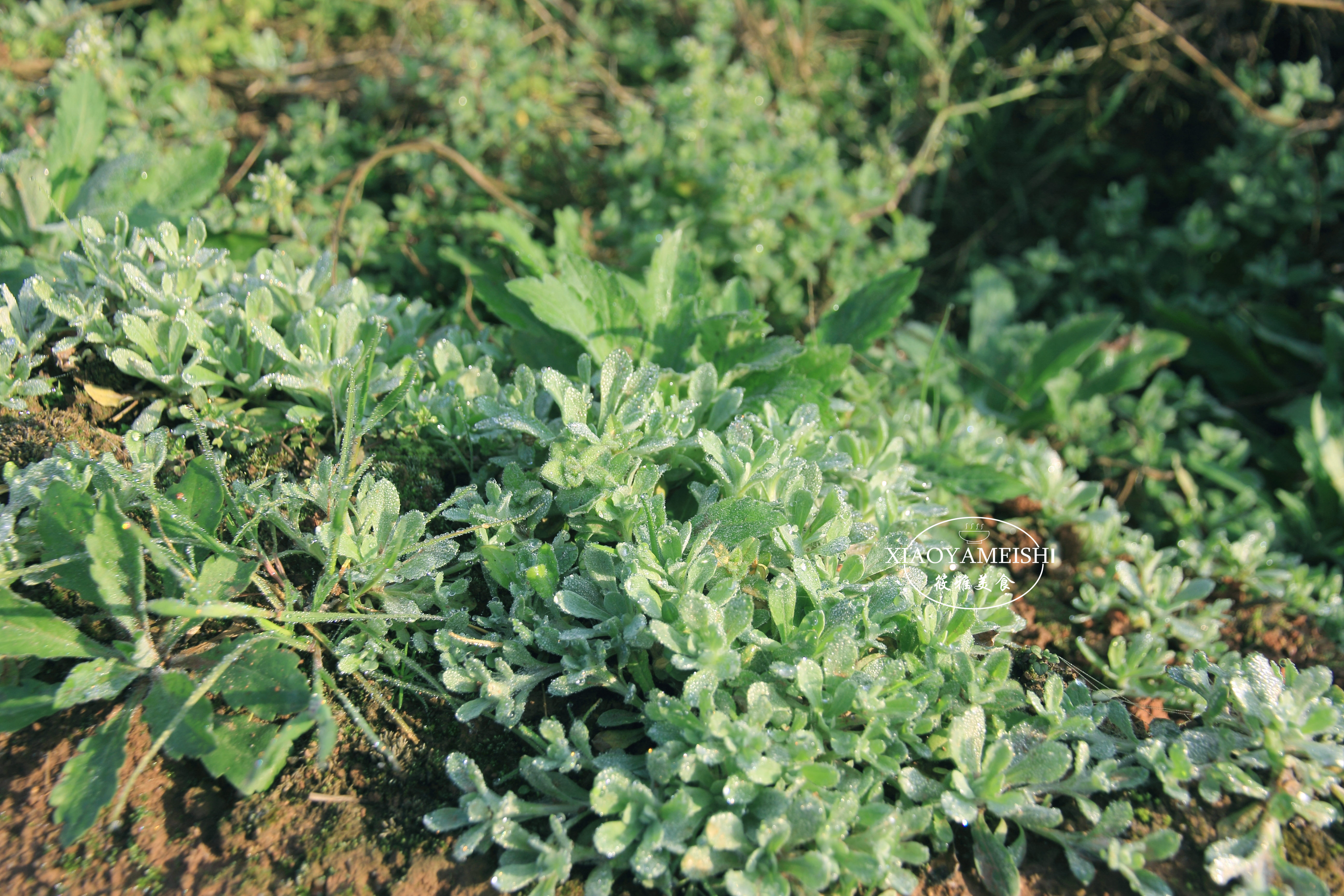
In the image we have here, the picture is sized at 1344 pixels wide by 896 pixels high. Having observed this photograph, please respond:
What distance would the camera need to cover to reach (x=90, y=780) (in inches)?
59.8

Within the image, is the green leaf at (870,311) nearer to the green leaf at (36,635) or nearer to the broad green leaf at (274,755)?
the broad green leaf at (274,755)

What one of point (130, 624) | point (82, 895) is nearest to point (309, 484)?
point (130, 624)

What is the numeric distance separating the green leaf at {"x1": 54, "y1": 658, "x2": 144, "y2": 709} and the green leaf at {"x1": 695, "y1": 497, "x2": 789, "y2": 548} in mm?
1157

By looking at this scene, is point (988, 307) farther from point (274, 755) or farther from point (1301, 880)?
point (274, 755)

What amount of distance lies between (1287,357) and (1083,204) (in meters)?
1.19

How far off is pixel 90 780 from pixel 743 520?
1284 mm

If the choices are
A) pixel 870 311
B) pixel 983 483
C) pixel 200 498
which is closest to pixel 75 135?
pixel 200 498

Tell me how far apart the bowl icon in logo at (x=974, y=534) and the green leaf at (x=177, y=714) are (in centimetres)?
182

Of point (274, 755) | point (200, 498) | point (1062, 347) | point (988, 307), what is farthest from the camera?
point (988, 307)

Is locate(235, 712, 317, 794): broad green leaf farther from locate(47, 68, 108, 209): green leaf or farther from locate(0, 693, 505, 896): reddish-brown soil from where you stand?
locate(47, 68, 108, 209): green leaf

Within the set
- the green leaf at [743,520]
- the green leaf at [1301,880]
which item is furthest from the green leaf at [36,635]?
the green leaf at [1301,880]

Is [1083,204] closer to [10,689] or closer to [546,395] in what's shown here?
[546,395]

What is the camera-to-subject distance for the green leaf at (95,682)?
1.53 meters

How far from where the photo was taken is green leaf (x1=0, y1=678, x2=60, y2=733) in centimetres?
157
